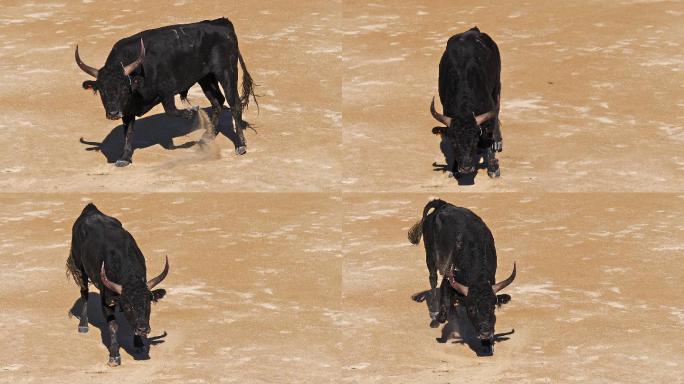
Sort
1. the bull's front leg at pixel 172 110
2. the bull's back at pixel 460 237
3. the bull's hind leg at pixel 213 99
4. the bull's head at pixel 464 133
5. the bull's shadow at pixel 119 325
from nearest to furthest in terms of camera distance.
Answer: the bull's back at pixel 460 237, the bull's shadow at pixel 119 325, the bull's head at pixel 464 133, the bull's front leg at pixel 172 110, the bull's hind leg at pixel 213 99

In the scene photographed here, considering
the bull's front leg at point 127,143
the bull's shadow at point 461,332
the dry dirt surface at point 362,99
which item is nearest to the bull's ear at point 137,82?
the bull's front leg at point 127,143

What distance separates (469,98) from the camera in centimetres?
2942

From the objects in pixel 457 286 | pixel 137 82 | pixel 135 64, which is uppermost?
pixel 135 64

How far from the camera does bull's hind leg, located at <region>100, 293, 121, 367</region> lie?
2398 centimetres

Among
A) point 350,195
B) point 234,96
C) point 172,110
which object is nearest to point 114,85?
point 172,110

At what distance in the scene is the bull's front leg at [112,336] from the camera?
24.0m

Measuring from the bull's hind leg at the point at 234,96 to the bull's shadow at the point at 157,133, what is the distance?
507 mm

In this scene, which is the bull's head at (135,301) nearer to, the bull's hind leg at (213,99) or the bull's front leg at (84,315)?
the bull's front leg at (84,315)

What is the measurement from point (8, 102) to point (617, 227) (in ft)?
38.4

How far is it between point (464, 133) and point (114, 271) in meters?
7.14

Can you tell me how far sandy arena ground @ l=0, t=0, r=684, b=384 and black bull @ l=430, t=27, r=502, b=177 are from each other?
3.23 feet

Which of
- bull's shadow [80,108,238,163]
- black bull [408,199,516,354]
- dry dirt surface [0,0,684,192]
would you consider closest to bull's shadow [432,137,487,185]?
dry dirt surface [0,0,684,192]

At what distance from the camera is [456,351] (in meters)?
24.4

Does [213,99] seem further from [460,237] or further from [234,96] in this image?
[460,237]
